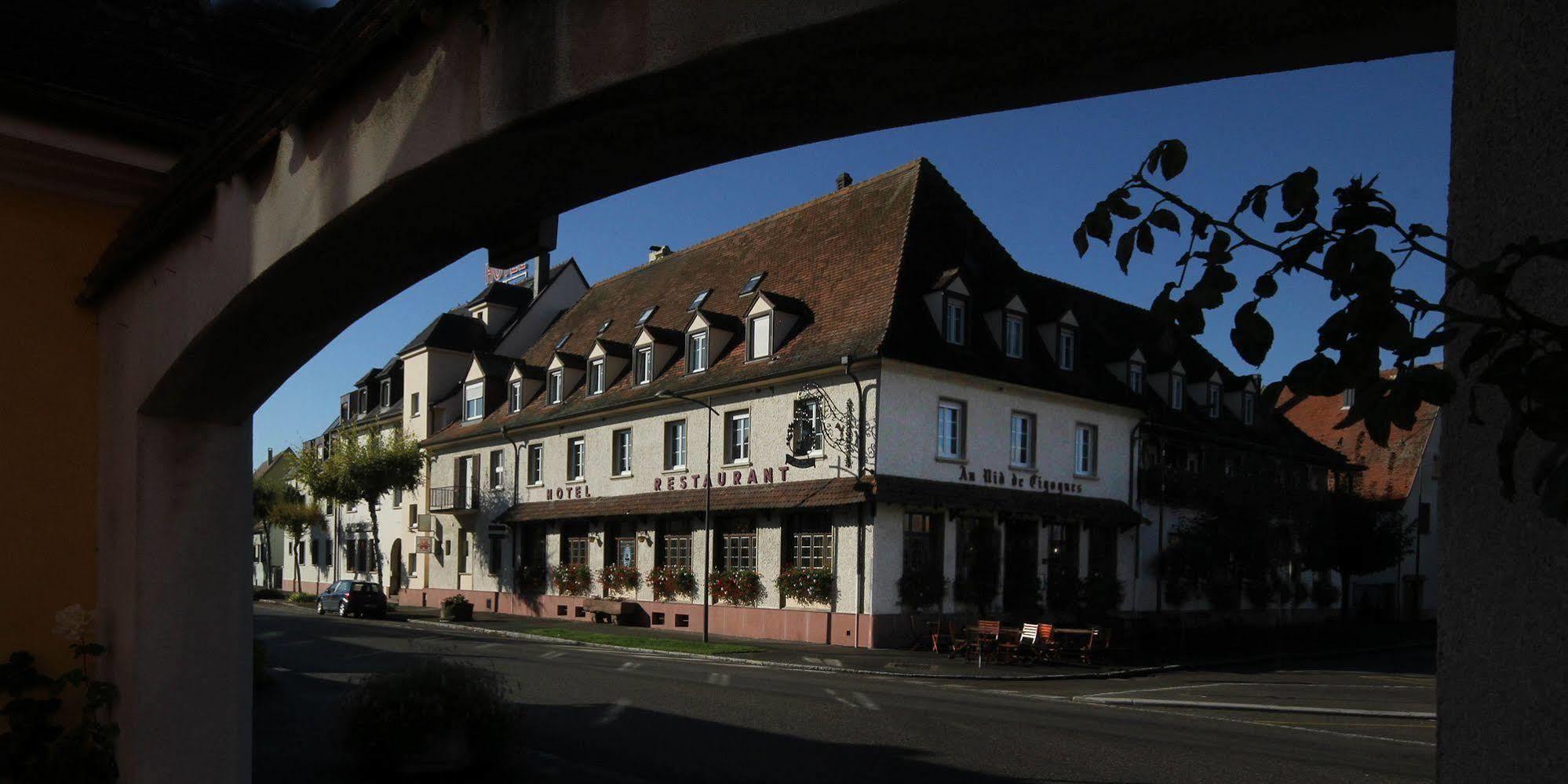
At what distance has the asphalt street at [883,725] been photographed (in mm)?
11367

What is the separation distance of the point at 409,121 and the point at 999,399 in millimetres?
29106

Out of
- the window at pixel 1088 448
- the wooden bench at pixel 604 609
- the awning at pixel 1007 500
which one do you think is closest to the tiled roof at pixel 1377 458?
the window at pixel 1088 448

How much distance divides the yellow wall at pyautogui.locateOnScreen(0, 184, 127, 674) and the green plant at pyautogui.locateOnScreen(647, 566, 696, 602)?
28551 millimetres

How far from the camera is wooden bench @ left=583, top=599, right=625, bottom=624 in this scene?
119ft

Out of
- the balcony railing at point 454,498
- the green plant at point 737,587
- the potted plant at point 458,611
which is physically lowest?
the potted plant at point 458,611

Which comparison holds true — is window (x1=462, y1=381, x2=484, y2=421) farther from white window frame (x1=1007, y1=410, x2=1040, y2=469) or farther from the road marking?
the road marking

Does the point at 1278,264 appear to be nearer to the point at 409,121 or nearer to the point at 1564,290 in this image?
the point at 1564,290

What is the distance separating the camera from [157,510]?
579cm

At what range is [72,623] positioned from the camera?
580 centimetres

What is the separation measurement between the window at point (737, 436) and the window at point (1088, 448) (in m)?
9.45

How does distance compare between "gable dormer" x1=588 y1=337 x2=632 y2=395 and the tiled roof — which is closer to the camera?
"gable dormer" x1=588 y1=337 x2=632 y2=395

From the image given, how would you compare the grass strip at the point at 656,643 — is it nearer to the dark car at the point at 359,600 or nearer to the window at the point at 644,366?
the window at the point at 644,366

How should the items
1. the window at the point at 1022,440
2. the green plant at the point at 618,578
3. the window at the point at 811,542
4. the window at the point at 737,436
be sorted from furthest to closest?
the green plant at the point at 618,578, the window at the point at 737,436, the window at the point at 1022,440, the window at the point at 811,542

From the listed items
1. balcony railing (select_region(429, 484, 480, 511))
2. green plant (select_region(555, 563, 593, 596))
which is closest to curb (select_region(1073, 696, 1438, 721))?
green plant (select_region(555, 563, 593, 596))
